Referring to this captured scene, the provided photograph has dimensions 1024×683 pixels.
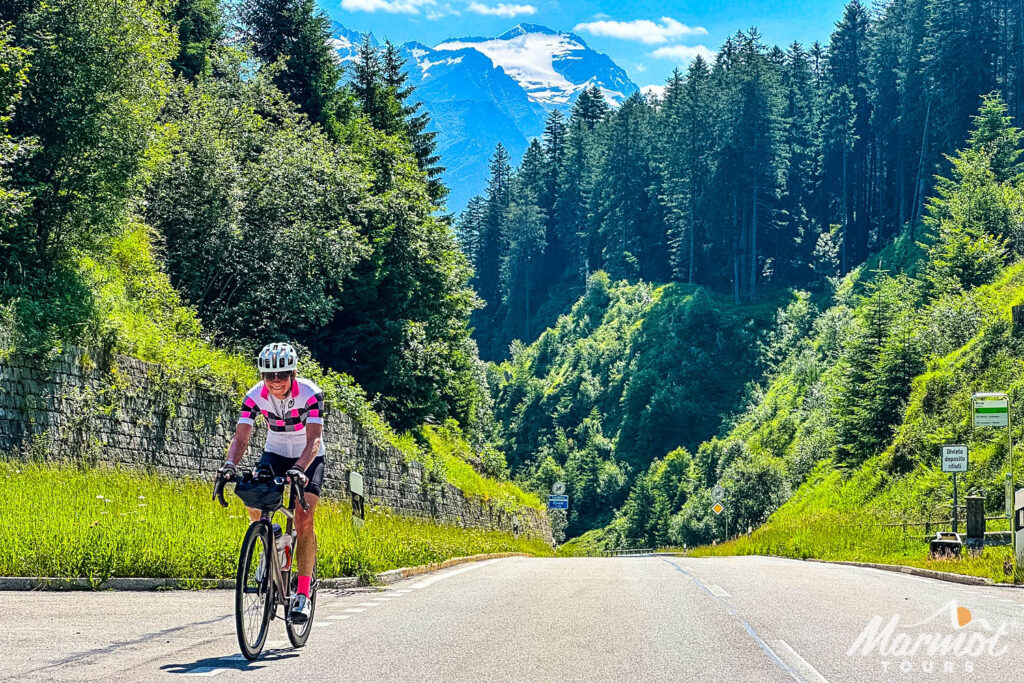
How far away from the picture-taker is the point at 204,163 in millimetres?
30188

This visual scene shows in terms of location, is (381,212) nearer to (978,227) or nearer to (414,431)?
(414,431)

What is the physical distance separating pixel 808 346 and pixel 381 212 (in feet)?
204

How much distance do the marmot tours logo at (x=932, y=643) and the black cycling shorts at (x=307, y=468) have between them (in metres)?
4.49

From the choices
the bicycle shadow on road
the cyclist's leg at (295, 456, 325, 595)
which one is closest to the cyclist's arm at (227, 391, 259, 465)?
the cyclist's leg at (295, 456, 325, 595)

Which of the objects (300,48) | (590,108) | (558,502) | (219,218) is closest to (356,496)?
(219,218)

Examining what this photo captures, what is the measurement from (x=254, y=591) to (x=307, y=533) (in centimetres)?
80

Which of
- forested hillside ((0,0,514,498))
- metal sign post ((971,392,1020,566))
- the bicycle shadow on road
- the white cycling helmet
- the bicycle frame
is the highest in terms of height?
forested hillside ((0,0,514,498))

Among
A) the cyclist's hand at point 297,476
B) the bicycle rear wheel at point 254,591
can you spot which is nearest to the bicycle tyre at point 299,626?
the bicycle rear wheel at point 254,591

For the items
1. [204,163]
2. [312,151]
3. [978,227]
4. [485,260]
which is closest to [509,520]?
[312,151]

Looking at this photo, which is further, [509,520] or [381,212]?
[509,520]

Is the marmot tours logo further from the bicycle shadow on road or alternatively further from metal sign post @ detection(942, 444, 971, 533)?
metal sign post @ detection(942, 444, 971, 533)

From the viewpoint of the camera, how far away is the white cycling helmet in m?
8.30

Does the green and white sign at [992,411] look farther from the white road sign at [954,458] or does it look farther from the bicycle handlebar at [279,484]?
the bicycle handlebar at [279,484]

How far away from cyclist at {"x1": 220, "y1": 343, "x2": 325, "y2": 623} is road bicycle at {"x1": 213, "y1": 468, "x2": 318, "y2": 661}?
0.45ft
